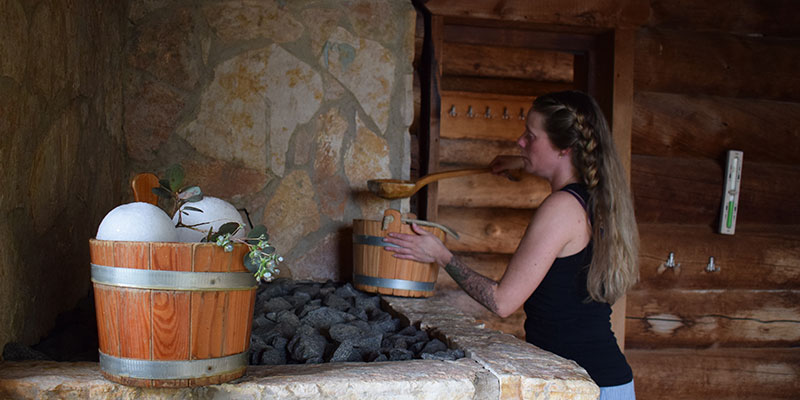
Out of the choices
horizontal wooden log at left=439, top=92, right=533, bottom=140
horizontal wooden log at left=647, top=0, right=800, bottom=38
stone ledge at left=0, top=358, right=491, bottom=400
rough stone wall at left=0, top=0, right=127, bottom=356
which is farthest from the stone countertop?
horizontal wooden log at left=439, top=92, right=533, bottom=140

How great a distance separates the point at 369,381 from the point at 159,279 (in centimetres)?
54

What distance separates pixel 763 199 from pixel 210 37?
10.5 ft

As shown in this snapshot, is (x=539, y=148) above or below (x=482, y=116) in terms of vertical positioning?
below

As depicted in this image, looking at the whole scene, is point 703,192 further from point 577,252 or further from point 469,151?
point 577,252

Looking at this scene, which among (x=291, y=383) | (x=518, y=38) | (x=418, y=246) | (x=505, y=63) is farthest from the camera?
(x=505, y=63)

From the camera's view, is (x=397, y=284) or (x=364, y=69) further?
(x=364, y=69)

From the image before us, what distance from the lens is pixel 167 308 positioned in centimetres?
133

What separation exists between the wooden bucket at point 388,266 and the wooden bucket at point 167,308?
1326 millimetres

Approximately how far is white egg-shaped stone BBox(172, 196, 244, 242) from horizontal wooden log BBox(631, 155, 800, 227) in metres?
2.75

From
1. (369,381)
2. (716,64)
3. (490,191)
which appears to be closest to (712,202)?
(716,64)

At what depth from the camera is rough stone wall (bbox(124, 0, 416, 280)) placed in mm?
3059

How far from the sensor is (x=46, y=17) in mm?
1854

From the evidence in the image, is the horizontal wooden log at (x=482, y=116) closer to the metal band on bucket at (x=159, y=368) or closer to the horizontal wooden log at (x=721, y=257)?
the horizontal wooden log at (x=721, y=257)

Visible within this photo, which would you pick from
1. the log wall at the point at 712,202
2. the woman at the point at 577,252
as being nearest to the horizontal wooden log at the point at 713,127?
the log wall at the point at 712,202
